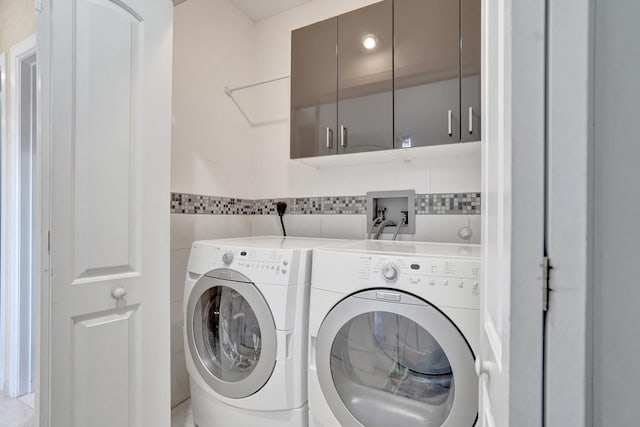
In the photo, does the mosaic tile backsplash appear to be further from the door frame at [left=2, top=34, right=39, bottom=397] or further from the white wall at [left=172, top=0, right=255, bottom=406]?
the door frame at [left=2, top=34, right=39, bottom=397]

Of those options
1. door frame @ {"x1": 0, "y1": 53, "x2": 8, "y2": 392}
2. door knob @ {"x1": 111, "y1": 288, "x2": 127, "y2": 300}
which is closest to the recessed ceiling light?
door knob @ {"x1": 111, "y1": 288, "x2": 127, "y2": 300}

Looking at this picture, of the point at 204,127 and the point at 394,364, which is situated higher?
the point at 204,127

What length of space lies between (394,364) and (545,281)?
0.86m

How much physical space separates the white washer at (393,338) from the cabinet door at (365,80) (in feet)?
2.29

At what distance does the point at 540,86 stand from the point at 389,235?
147cm

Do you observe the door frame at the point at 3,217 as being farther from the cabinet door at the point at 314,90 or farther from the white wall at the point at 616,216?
the white wall at the point at 616,216

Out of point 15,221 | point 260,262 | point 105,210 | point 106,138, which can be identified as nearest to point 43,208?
point 105,210

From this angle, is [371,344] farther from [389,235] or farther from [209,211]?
[209,211]

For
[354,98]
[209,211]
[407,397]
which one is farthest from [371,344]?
[209,211]

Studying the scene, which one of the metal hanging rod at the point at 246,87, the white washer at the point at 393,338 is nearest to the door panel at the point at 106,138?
the white washer at the point at 393,338

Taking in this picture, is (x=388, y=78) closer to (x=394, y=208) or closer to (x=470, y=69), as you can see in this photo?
(x=470, y=69)

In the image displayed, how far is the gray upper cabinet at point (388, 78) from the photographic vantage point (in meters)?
1.30

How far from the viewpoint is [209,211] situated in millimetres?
1907

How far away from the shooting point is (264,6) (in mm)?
Answer: 2119
